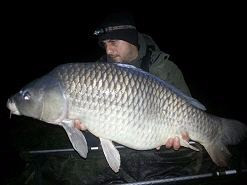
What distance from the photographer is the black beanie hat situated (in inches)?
106

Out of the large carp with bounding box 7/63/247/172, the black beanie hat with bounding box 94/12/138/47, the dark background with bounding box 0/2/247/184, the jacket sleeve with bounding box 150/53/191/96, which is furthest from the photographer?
Result: the dark background with bounding box 0/2/247/184

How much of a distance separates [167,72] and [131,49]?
1.18 ft

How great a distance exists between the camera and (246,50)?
535 inches

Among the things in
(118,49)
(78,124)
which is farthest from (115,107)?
(118,49)

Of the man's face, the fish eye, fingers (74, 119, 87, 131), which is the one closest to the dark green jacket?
the man's face

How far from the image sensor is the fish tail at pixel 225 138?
7.17 feet

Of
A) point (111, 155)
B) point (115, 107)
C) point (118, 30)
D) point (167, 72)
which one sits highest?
point (118, 30)

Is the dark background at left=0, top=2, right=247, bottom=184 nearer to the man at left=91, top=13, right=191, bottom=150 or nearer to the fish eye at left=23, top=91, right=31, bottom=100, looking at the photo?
the man at left=91, top=13, right=191, bottom=150

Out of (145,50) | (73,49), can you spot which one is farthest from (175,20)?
(145,50)

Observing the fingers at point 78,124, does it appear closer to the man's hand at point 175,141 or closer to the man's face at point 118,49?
the man's hand at point 175,141

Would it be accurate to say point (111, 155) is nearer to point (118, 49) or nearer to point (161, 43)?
point (118, 49)

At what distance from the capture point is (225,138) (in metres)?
2.21

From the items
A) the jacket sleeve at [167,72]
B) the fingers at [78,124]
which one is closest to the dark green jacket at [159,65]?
the jacket sleeve at [167,72]

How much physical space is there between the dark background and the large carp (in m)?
1.62
